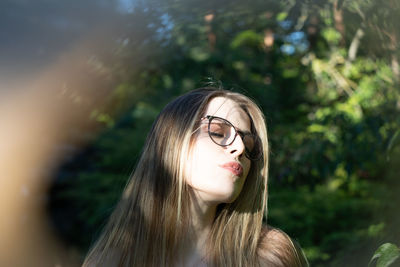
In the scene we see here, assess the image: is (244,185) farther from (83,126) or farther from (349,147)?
(83,126)

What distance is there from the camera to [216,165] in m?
1.55

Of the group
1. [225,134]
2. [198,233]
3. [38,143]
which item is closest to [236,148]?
[225,134]

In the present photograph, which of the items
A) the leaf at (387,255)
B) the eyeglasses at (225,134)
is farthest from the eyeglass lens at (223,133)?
the leaf at (387,255)

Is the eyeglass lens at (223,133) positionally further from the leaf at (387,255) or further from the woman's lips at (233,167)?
the leaf at (387,255)

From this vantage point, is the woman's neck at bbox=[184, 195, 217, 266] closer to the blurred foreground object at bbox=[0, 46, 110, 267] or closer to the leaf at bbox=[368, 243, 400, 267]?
the leaf at bbox=[368, 243, 400, 267]

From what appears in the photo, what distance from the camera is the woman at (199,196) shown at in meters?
1.60

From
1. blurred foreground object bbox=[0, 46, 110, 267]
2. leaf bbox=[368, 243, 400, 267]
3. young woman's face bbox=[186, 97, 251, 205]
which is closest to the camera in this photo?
leaf bbox=[368, 243, 400, 267]

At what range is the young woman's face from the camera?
5.10 feet

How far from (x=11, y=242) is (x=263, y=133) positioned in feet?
8.41

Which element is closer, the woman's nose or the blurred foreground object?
the woman's nose

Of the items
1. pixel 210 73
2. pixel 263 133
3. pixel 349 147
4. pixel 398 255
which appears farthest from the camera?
pixel 210 73

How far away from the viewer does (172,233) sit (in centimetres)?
168

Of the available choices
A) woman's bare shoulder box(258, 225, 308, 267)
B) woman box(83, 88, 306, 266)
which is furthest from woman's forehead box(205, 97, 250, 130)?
woman's bare shoulder box(258, 225, 308, 267)

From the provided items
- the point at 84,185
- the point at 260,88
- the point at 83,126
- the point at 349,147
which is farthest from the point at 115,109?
the point at 349,147
